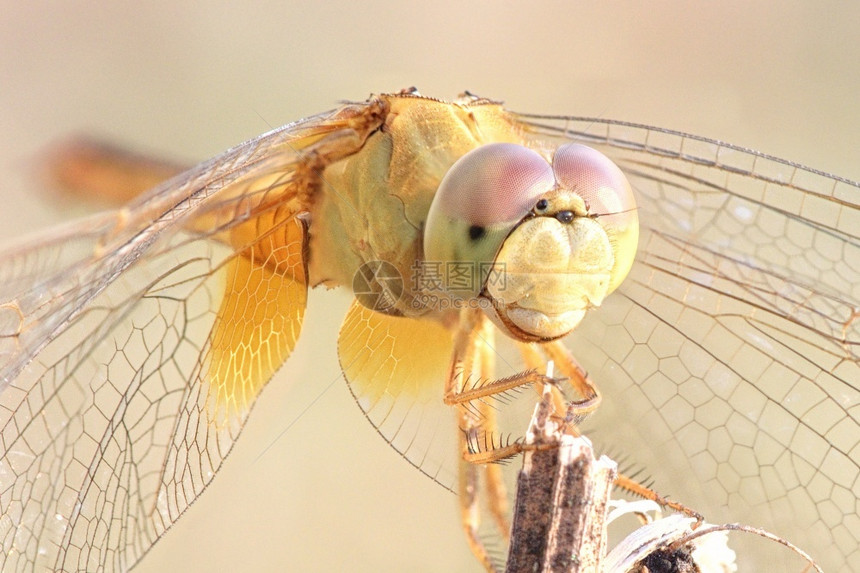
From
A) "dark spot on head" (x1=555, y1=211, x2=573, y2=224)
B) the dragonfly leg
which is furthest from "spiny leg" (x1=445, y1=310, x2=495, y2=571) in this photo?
"dark spot on head" (x1=555, y1=211, x2=573, y2=224)

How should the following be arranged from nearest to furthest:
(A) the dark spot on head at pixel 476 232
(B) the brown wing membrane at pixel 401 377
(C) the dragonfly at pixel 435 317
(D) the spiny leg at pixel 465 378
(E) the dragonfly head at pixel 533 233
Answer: (E) the dragonfly head at pixel 533 233 < (A) the dark spot on head at pixel 476 232 < (C) the dragonfly at pixel 435 317 < (D) the spiny leg at pixel 465 378 < (B) the brown wing membrane at pixel 401 377

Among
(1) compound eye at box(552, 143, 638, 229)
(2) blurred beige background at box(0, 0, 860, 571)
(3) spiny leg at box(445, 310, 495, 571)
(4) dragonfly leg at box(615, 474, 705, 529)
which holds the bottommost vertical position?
(4) dragonfly leg at box(615, 474, 705, 529)

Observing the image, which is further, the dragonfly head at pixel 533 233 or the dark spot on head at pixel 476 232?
the dark spot on head at pixel 476 232

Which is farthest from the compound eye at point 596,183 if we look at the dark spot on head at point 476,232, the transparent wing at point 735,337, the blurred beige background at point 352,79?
the blurred beige background at point 352,79

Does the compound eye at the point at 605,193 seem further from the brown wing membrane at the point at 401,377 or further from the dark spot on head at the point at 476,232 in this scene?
the brown wing membrane at the point at 401,377

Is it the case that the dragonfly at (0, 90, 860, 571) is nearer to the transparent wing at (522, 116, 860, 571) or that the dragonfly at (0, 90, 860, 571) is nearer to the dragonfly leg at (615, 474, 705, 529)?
the transparent wing at (522, 116, 860, 571)

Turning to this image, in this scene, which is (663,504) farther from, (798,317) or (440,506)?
(440,506)

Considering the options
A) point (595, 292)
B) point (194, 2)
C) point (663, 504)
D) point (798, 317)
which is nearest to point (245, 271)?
point (595, 292)
